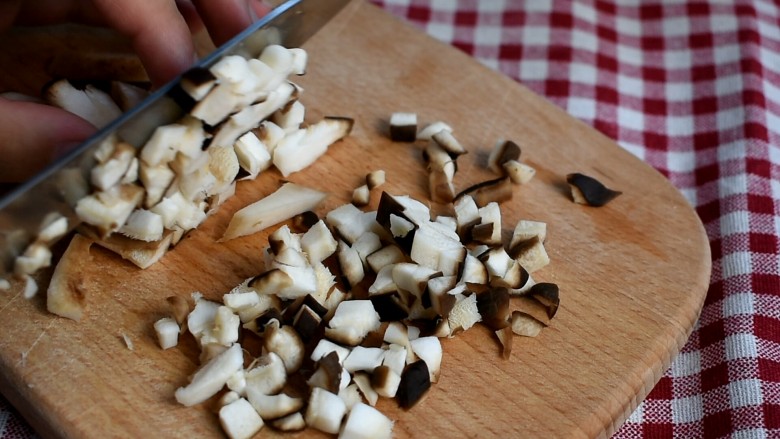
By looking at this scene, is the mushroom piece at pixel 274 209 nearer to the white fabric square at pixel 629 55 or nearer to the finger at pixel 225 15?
the finger at pixel 225 15

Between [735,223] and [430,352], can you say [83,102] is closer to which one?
[430,352]

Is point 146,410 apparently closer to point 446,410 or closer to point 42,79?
point 446,410

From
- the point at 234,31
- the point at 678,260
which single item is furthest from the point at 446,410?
the point at 234,31

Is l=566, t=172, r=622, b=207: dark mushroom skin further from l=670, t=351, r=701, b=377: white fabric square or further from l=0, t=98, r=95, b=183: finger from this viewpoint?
l=0, t=98, r=95, b=183: finger

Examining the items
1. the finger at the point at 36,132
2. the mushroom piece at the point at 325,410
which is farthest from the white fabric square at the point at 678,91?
the finger at the point at 36,132

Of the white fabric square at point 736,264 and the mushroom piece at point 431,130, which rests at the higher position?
the mushroom piece at point 431,130

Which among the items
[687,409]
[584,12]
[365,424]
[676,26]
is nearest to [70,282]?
[365,424]
